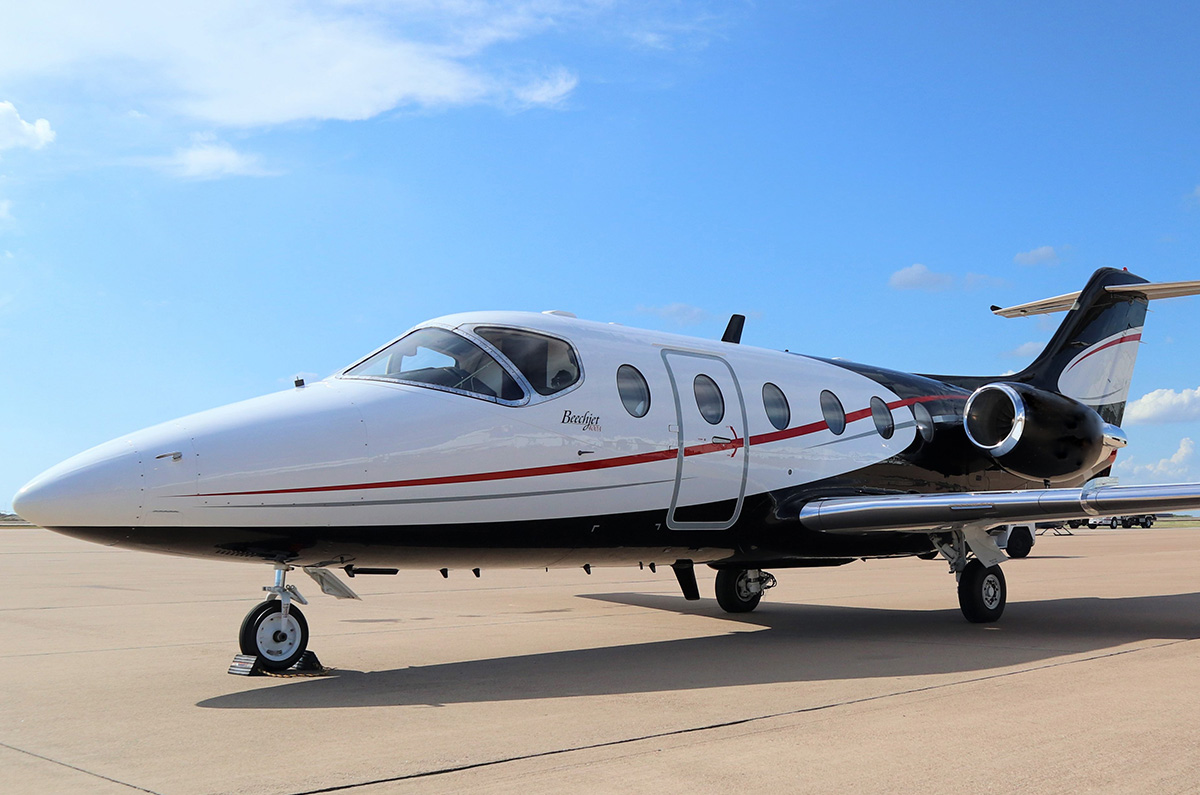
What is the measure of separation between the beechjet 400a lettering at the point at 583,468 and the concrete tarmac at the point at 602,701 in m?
0.94

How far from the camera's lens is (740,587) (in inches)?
518

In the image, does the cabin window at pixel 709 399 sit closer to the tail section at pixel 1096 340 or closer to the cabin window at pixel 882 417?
the cabin window at pixel 882 417

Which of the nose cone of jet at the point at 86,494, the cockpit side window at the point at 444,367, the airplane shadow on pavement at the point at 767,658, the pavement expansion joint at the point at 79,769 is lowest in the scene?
the airplane shadow on pavement at the point at 767,658

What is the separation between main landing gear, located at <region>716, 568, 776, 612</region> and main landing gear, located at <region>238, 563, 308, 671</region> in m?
6.68

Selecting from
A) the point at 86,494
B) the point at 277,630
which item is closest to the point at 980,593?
the point at 277,630

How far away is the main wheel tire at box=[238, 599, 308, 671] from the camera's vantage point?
7.52 m

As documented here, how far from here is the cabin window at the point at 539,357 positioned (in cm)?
859

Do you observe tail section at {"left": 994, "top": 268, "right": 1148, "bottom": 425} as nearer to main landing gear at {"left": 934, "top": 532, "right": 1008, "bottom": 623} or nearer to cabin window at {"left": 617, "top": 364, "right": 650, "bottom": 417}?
main landing gear at {"left": 934, "top": 532, "right": 1008, "bottom": 623}

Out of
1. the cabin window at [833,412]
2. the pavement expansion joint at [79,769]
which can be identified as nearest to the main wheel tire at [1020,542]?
the cabin window at [833,412]

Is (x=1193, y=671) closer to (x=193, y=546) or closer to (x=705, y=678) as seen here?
(x=705, y=678)

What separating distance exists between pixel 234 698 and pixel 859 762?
4.20 m

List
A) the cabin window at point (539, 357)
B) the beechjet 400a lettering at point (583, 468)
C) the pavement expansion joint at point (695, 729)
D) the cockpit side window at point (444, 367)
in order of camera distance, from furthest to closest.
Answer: the cabin window at point (539, 357), the cockpit side window at point (444, 367), the beechjet 400a lettering at point (583, 468), the pavement expansion joint at point (695, 729)

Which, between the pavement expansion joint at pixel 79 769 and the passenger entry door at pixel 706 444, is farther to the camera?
the passenger entry door at pixel 706 444

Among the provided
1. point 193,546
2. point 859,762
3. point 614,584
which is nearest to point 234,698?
point 193,546
